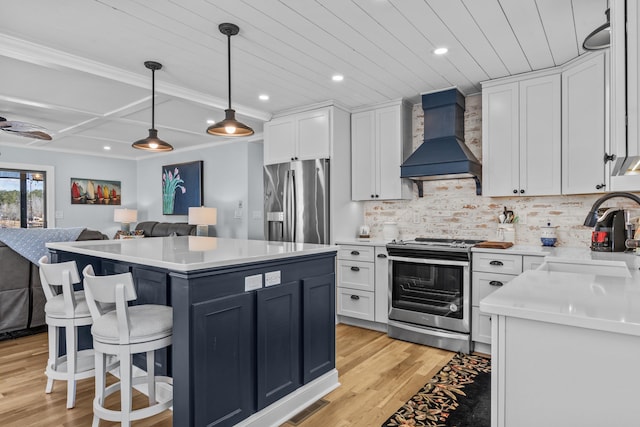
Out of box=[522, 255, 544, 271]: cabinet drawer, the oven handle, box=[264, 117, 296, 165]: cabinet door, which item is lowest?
the oven handle

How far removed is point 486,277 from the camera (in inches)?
129

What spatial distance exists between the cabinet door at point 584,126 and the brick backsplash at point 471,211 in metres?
0.36

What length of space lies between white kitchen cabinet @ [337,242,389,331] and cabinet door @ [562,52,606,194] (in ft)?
5.82

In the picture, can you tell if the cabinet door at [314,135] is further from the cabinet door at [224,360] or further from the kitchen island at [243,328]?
the cabinet door at [224,360]

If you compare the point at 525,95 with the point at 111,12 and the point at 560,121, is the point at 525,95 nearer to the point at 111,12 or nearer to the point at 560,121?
the point at 560,121

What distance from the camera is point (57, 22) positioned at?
8.21 feet

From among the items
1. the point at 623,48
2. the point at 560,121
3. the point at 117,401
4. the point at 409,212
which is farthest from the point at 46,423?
the point at 560,121

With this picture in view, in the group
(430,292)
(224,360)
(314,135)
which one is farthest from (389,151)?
(224,360)

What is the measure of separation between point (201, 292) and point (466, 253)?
2.39 m

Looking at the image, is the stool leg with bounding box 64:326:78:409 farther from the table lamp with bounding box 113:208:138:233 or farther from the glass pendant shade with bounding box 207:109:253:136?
the table lamp with bounding box 113:208:138:233

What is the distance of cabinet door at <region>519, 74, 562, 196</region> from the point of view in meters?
3.29

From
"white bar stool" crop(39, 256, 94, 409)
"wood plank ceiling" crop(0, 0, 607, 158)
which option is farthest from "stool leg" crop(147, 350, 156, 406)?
"wood plank ceiling" crop(0, 0, 607, 158)

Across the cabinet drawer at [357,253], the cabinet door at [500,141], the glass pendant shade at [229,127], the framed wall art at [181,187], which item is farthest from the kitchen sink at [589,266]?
the framed wall art at [181,187]

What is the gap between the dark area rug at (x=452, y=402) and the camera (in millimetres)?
2256
